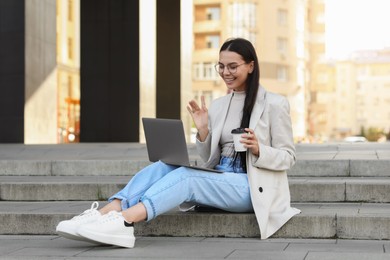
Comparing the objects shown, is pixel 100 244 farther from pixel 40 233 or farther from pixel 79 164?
pixel 79 164

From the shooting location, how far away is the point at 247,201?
5.50 metres

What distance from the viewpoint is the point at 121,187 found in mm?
6992

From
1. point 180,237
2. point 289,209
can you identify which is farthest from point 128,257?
point 289,209

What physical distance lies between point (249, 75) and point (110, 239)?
5.00 feet

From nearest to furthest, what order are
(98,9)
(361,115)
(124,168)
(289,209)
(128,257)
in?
1. (128,257)
2. (289,209)
3. (124,168)
4. (98,9)
5. (361,115)

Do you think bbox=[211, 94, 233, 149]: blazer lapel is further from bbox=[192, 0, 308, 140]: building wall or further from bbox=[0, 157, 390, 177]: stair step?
bbox=[192, 0, 308, 140]: building wall

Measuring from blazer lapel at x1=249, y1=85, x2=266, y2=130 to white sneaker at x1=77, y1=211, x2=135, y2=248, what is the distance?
1.12m

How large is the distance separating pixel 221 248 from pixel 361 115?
140 m

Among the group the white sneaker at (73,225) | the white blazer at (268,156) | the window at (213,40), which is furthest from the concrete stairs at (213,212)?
the window at (213,40)

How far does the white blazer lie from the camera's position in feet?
17.4

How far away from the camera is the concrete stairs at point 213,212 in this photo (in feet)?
18.3

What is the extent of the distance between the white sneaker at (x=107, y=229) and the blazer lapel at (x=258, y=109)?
1.12 metres

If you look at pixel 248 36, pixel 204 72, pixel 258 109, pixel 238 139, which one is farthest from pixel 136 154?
pixel 248 36

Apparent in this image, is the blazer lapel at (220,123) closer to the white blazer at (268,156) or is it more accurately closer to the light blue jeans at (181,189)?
the white blazer at (268,156)
